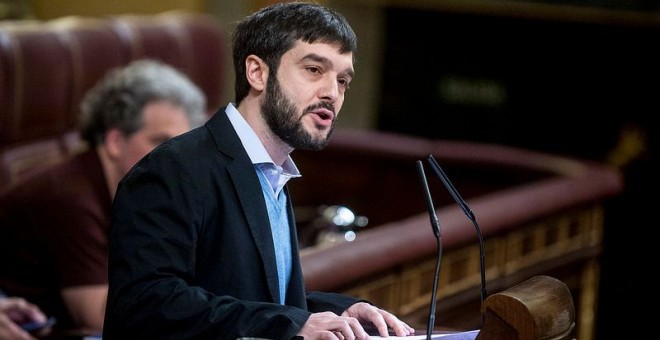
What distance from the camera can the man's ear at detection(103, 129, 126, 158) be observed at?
2.89 m

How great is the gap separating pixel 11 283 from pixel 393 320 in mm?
1523

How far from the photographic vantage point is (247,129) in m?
1.48

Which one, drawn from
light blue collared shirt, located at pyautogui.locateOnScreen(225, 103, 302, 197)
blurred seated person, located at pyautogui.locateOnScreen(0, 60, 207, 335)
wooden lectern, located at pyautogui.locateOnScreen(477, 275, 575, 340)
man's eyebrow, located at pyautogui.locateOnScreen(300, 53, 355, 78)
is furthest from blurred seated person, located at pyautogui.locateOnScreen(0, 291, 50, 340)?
wooden lectern, located at pyautogui.locateOnScreen(477, 275, 575, 340)

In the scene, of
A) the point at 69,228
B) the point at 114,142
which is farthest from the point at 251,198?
the point at 114,142

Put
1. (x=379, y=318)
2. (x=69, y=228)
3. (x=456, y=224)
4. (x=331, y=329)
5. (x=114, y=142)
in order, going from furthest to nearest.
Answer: (x=456, y=224)
(x=114, y=142)
(x=69, y=228)
(x=379, y=318)
(x=331, y=329)

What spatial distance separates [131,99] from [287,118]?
5.36 feet

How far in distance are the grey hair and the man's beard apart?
5.08 feet

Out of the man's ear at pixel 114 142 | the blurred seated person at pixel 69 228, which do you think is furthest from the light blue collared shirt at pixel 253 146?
the man's ear at pixel 114 142

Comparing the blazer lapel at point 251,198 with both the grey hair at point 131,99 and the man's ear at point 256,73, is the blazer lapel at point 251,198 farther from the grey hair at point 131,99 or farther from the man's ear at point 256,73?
the grey hair at point 131,99

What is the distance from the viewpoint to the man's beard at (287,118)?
144cm

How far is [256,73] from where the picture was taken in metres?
1.46

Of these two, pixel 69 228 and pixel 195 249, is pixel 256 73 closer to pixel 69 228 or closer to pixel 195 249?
pixel 195 249

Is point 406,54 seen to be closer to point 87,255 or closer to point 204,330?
point 87,255

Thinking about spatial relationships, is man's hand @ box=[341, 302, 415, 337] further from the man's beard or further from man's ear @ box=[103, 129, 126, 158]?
man's ear @ box=[103, 129, 126, 158]
